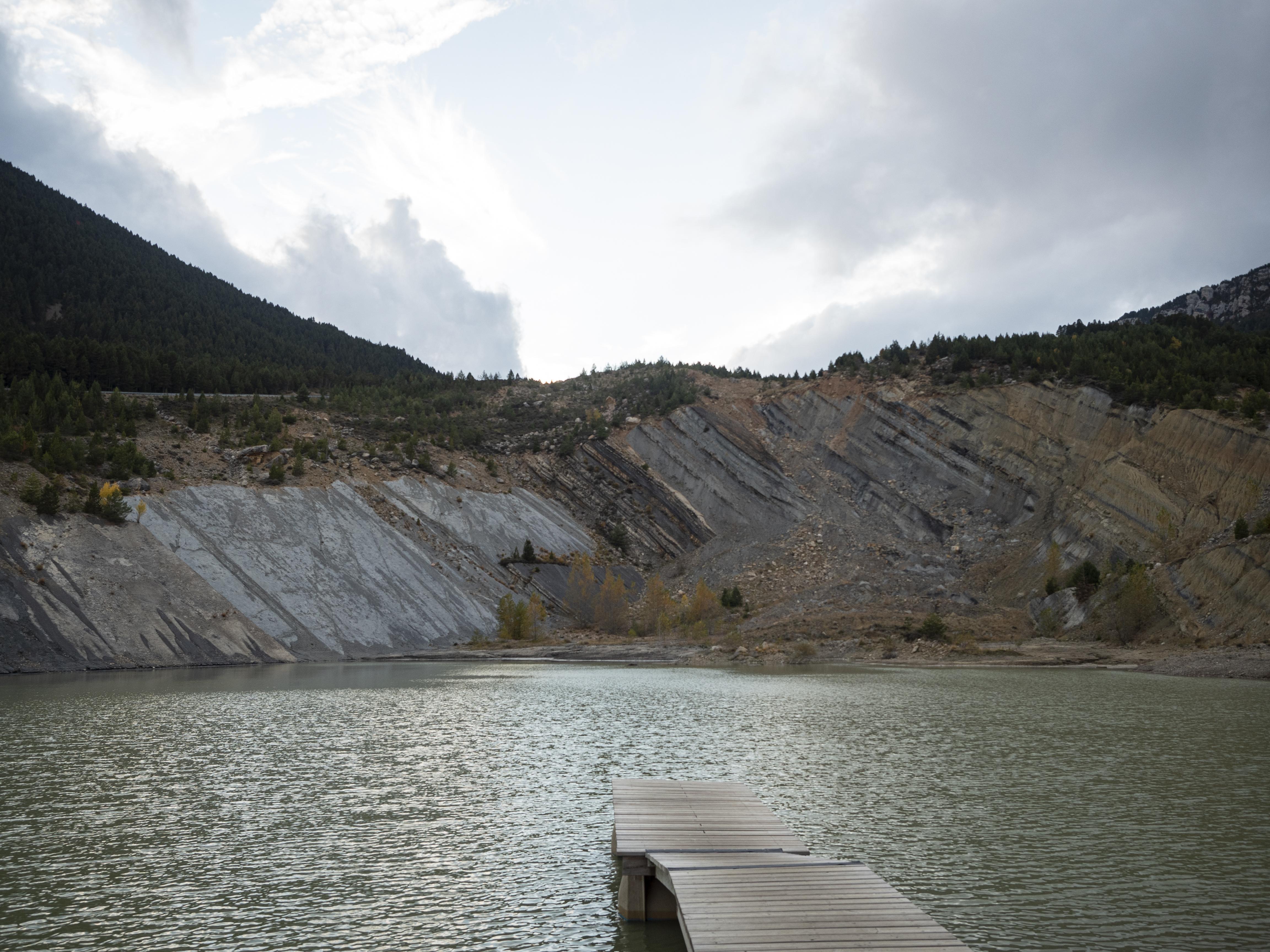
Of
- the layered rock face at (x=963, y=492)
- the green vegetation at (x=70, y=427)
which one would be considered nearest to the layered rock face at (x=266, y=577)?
the green vegetation at (x=70, y=427)

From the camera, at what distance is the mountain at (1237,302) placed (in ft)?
395

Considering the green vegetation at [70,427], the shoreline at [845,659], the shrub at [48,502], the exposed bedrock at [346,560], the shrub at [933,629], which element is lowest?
the shoreline at [845,659]

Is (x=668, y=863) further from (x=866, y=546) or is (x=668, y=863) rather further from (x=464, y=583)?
(x=866, y=546)

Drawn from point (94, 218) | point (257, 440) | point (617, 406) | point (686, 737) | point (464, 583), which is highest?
point (94, 218)

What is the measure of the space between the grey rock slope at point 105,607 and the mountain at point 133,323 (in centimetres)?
4385

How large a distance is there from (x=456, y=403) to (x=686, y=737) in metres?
96.7

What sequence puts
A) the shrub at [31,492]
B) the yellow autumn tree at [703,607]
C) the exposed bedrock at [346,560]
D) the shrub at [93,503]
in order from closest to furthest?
the shrub at [31,492]
the shrub at [93,503]
the exposed bedrock at [346,560]
the yellow autumn tree at [703,607]

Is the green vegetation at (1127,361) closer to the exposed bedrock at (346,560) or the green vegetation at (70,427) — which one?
the exposed bedrock at (346,560)

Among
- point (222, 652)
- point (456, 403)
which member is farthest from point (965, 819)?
point (456, 403)

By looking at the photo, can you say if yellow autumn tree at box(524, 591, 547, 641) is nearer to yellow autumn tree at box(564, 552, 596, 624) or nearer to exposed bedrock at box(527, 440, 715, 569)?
yellow autumn tree at box(564, 552, 596, 624)

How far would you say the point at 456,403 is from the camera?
11688cm

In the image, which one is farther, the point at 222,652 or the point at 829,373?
the point at 829,373

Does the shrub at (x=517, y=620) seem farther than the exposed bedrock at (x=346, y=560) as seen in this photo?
Yes

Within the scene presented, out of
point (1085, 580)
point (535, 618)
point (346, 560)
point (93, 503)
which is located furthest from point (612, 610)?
point (93, 503)
